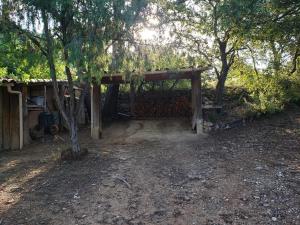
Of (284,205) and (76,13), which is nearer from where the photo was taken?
(284,205)

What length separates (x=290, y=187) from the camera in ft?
19.2

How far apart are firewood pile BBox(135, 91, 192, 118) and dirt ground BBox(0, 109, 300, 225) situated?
4339 mm

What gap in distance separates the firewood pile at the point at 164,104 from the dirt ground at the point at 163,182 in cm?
434

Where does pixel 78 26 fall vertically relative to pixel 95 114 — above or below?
above

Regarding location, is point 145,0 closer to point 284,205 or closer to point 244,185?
point 244,185

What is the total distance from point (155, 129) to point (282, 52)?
533 cm

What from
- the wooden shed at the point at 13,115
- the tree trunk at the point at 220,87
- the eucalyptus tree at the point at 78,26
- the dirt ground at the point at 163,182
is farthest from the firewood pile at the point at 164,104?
the eucalyptus tree at the point at 78,26

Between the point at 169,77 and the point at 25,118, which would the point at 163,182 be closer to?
the point at 169,77

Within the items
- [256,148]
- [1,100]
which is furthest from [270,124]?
[1,100]

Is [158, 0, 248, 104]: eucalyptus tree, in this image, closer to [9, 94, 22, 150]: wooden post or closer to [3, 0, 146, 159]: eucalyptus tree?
[3, 0, 146, 159]: eucalyptus tree

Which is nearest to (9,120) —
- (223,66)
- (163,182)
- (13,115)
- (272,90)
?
(13,115)

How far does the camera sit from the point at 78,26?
22.1ft

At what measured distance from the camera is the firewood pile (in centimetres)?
1418

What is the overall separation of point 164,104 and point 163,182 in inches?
321
